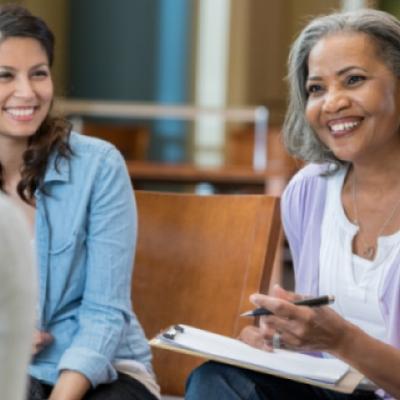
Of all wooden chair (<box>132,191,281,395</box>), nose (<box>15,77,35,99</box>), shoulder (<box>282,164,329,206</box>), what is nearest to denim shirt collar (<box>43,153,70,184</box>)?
nose (<box>15,77,35,99</box>)

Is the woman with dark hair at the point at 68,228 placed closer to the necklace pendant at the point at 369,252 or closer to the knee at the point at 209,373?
the knee at the point at 209,373

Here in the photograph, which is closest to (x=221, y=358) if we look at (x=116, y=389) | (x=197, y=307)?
(x=116, y=389)

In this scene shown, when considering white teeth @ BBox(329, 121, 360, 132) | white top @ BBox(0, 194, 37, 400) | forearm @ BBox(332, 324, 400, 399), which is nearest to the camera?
white top @ BBox(0, 194, 37, 400)

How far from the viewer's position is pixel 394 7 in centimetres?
891

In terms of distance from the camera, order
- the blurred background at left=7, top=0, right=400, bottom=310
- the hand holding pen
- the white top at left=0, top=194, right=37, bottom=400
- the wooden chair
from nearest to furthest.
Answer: the white top at left=0, top=194, right=37, bottom=400, the hand holding pen, the wooden chair, the blurred background at left=7, top=0, right=400, bottom=310

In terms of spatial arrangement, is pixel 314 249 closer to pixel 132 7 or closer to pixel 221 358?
Answer: pixel 221 358

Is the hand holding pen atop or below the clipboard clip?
atop

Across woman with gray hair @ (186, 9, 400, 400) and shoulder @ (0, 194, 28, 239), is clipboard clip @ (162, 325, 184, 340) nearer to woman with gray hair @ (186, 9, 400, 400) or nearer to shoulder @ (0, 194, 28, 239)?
woman with gray hair @ (186, 9, 400, 400)

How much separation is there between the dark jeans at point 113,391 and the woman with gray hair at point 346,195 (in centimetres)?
15

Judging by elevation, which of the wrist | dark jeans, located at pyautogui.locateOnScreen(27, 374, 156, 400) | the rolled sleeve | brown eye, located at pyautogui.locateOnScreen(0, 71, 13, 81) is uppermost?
brown eye, located at pyautogui.locateOnScreen(0, 71, 13, 81)

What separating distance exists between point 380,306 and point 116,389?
47 cm

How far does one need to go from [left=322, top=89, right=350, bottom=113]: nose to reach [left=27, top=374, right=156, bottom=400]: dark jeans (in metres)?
0.59

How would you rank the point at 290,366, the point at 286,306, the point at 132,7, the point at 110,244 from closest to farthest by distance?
the point at 286,306 → the point at 290,366 → the point at 110,244 → the point at 132,7

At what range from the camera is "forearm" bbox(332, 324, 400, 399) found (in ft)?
5.36
